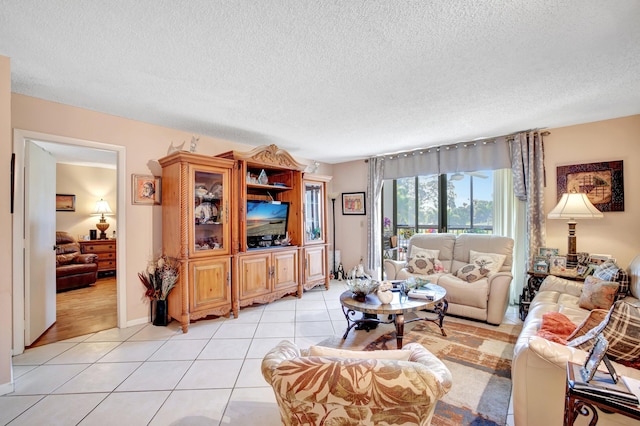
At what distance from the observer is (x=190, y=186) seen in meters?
3.22

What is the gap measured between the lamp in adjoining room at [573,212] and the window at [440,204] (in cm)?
119

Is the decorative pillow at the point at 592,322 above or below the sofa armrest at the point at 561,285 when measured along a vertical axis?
above

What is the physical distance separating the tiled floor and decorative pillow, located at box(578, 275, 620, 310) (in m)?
1.12

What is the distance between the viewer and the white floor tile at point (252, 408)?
1.77m

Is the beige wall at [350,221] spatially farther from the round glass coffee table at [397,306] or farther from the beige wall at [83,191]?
the beige wall at [83,191]

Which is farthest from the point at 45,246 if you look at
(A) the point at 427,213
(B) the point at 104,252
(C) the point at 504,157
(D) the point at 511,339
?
(C) the point at 504,157

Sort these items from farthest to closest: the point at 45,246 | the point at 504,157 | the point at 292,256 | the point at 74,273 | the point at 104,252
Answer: the point at 104,252
the point at 74,273
the point at 292,256
the point at 504,157
the point at 45,246

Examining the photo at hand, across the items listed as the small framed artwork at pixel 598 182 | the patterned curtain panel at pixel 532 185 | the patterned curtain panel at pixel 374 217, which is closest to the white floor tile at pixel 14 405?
the patterned curtain panel at pixel 374 217

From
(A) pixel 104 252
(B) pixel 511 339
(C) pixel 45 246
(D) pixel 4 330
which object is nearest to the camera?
(D) pixel 4 330

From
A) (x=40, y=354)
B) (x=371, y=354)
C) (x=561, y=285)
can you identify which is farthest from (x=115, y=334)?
(x=561, y=285)

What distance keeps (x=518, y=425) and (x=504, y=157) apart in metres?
3.45

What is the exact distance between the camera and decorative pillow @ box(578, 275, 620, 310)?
2395 millimetres

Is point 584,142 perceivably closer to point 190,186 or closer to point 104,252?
point 190,186

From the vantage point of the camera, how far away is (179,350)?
107 inches
